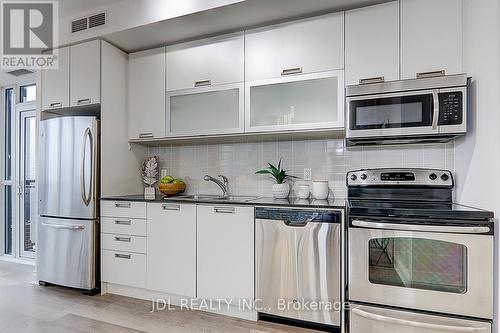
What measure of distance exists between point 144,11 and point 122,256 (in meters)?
2.22

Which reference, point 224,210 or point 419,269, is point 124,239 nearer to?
point 224,210

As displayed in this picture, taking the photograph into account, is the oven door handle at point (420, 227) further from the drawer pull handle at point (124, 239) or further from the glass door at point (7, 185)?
the glass door at point (7, 185)

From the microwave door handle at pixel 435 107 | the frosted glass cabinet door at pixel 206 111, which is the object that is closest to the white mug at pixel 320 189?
the frosted glass cabinet door at pixel 206 111

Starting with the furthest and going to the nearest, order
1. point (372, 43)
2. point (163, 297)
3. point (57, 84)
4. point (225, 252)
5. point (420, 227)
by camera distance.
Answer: point (57, 84)
point (163, 297)
point (225, 252)
point (372, 43)
point (420, 227)

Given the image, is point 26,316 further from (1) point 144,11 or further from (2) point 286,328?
(1) point 144,11

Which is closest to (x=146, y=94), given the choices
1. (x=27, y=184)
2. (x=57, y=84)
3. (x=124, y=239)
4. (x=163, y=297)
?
(x=57, y=84)

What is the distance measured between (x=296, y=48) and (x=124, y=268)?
248 cm

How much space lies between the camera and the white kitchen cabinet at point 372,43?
2.16 metres

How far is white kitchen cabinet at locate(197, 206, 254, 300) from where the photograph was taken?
225 centimetres

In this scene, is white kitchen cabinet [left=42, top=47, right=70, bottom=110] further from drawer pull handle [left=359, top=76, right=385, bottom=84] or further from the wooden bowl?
drawer pull handle [left=359, top=76, right=385, bottom=84]

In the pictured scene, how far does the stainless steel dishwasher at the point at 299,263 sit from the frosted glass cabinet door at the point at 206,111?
896mm

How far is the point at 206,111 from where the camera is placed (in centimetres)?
277

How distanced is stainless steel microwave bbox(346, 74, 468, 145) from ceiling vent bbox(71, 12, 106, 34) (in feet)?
7.83

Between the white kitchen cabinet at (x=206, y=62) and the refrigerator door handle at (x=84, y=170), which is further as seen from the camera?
the refrigerator door handle at (x=84, y=170)
